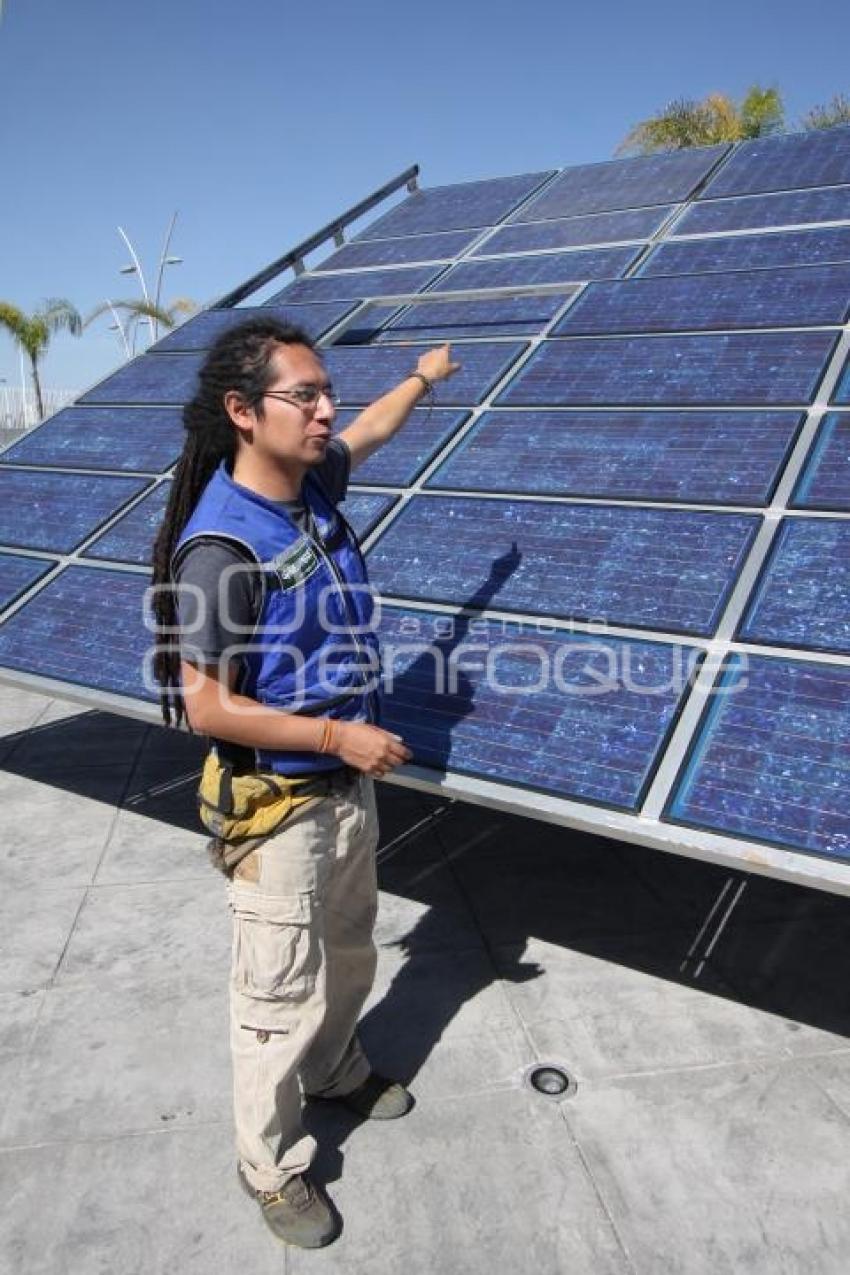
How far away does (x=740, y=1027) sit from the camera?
4.61m

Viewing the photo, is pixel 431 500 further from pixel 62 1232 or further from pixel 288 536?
pixel 62 1232

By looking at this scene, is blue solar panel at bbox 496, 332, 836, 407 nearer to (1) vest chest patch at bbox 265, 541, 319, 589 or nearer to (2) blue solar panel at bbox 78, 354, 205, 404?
(2) blue solar panel at bbox 78, 354, 205, 404

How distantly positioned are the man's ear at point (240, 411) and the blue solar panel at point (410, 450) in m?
2.97

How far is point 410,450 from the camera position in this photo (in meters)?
6.45

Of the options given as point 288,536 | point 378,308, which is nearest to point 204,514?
point 288,536

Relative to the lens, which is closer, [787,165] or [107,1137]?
[107,1137]

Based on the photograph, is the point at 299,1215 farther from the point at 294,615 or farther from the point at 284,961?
the point at 294,615

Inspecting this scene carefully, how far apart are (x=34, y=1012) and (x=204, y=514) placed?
10.6ft

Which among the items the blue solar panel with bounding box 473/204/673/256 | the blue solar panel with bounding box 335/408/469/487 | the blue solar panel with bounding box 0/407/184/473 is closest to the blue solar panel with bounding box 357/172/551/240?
the blue solar panel with bounding box 473/204/673/256

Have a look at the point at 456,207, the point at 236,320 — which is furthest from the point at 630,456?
the point at 456,207

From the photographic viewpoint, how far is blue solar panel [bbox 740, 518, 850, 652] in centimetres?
422

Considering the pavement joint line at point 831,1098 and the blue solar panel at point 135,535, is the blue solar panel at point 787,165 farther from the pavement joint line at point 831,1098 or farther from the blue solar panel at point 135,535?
the pavement joint line at point 831,1098

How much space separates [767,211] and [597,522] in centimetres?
568

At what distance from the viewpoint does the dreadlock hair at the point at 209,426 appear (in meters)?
3.19
